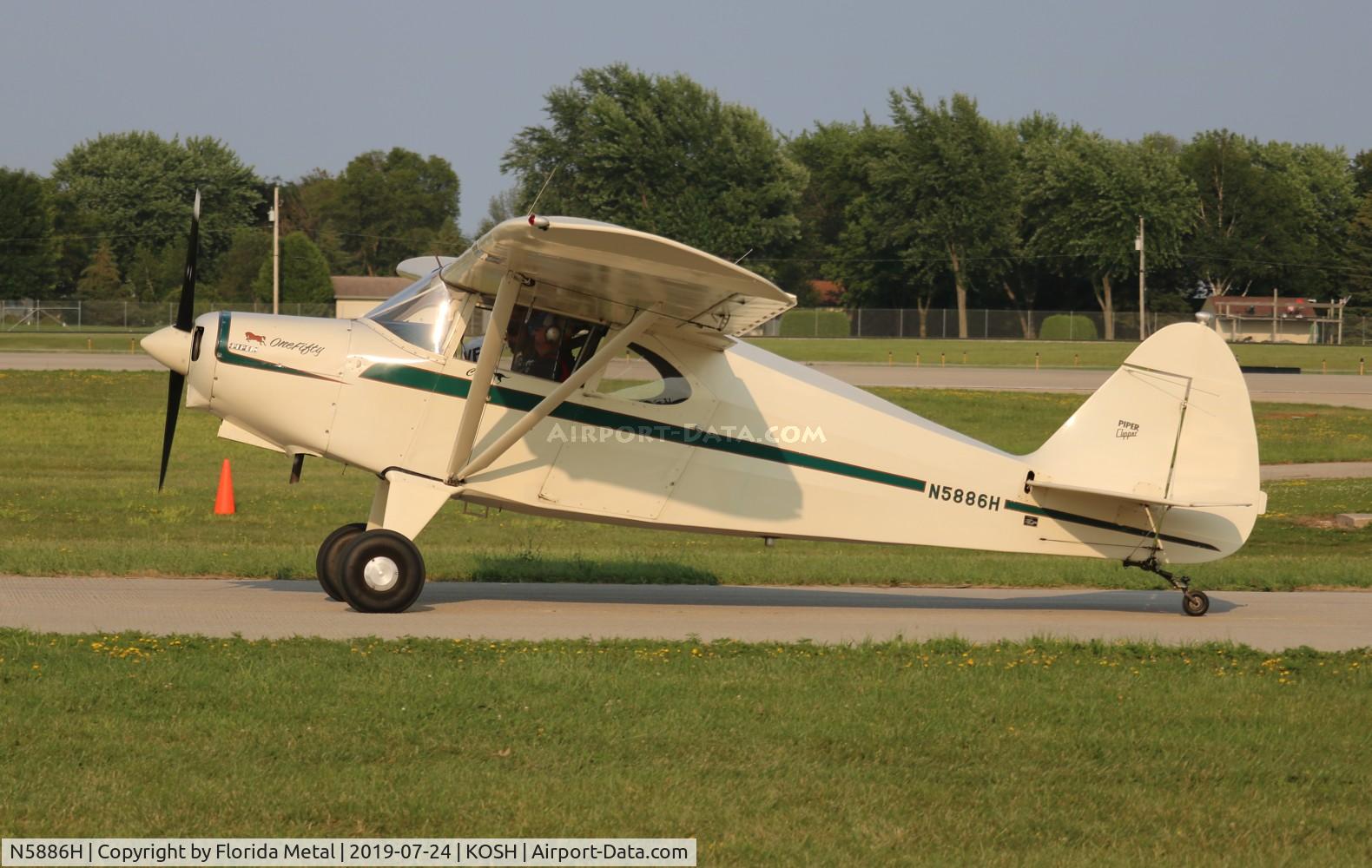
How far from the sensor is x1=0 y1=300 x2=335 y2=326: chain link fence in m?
79.6

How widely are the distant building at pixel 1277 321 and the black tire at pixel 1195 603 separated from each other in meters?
89.8

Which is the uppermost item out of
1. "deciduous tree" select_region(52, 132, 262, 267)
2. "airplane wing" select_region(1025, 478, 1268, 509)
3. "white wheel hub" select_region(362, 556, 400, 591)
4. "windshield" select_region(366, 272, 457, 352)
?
"deciduous tree" select_region(52, 132, 262, 267)

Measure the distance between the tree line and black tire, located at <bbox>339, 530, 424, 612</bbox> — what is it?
240ft

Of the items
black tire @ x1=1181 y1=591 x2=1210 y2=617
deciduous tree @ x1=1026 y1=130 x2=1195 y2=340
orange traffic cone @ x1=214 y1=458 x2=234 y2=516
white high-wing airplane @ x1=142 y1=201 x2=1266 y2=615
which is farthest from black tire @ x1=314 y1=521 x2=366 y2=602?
deciduous tree @ x1=1026 y1=130 x2=1195 y2=340

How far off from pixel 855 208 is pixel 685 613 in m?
93.0

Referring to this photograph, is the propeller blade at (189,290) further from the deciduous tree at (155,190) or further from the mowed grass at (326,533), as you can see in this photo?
the deciduous tree at (155,190)

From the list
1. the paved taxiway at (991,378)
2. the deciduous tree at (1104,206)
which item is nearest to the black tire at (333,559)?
the paved taxiway at (991,378)

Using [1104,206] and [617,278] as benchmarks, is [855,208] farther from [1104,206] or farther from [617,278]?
[617,278]

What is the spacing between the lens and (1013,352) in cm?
7431

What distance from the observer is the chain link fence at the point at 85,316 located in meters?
79.6

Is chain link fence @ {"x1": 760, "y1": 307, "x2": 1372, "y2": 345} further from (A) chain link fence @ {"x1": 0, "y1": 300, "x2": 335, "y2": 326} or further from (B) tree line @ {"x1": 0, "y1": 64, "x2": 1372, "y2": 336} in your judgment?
(A) chain link fence @ {"x1": 0, "y1": 300, "x2": 335, "y2": 326}

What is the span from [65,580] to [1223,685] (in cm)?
916

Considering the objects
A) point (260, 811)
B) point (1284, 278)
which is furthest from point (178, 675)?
point (1284, 278)

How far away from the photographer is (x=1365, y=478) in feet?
89.3
